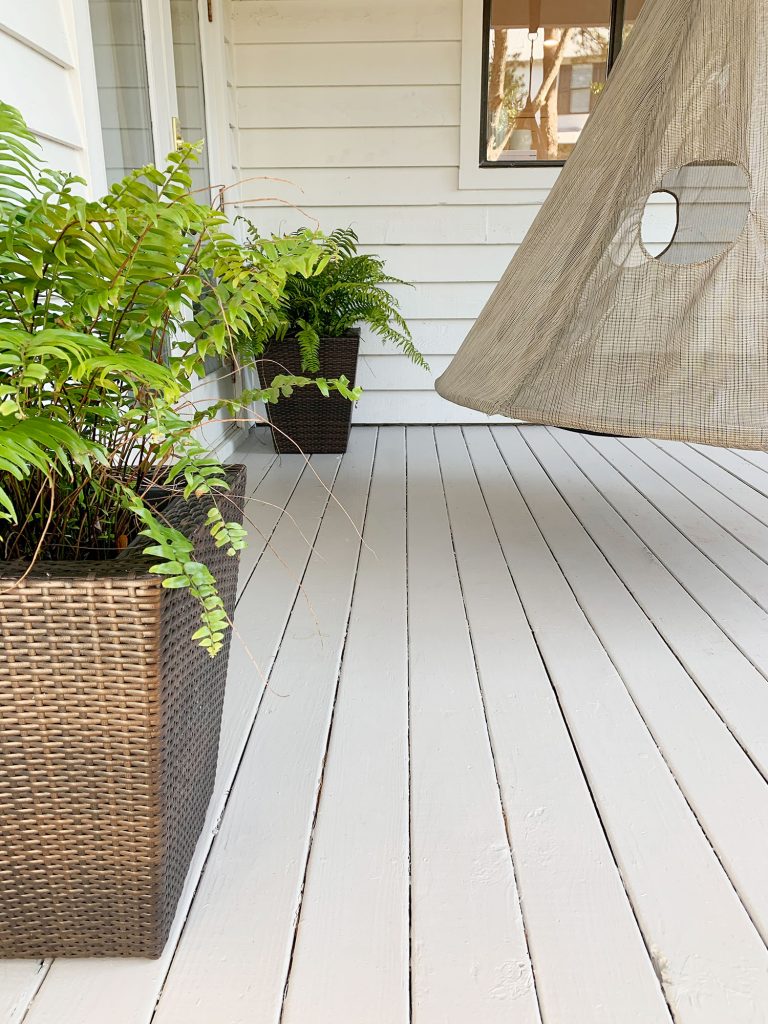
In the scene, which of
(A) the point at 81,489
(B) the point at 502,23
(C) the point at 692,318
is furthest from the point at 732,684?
(B) the point at 502,23

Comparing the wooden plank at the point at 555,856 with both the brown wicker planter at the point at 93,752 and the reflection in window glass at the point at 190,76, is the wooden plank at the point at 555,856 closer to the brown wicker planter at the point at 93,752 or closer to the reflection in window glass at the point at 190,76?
the brown wicker planter at the point at 93,752

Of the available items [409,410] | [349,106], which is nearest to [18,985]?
[409,410]

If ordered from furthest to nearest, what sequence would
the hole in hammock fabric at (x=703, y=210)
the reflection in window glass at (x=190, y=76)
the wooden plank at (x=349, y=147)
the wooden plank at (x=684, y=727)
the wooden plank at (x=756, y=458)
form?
the wooden plank at (x=349, y=147) < the wooden plank at (x=756, y=458) < the reflection in window glass at (x=190, y=76) < the hole in hammock fabric at (x=703, y=210) < the wooden plank at (x=684, y=727)

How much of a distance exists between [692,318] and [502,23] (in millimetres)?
2621

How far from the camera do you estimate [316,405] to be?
361 centimetres

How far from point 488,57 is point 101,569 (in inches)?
145

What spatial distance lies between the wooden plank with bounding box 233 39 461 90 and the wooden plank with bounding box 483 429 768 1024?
2761 millimetres

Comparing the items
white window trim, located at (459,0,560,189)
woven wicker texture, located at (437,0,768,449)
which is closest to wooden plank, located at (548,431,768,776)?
woven wicker texture, located at (437,0,768,449)

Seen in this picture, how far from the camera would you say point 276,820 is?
4.25 ft

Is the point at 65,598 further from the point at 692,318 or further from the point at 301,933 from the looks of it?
the point at 692,318

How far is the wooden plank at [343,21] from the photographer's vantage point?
3770 millimetres

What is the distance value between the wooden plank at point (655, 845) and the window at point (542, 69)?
2.65 m

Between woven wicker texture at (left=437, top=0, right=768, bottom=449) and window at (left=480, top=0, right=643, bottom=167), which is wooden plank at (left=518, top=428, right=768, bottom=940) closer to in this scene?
woven wicker texture at (left=437, top=0, right=768, bottom=449)

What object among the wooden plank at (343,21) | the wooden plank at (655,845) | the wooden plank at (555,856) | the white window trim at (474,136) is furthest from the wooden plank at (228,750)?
the wooden plank at (343,21)
